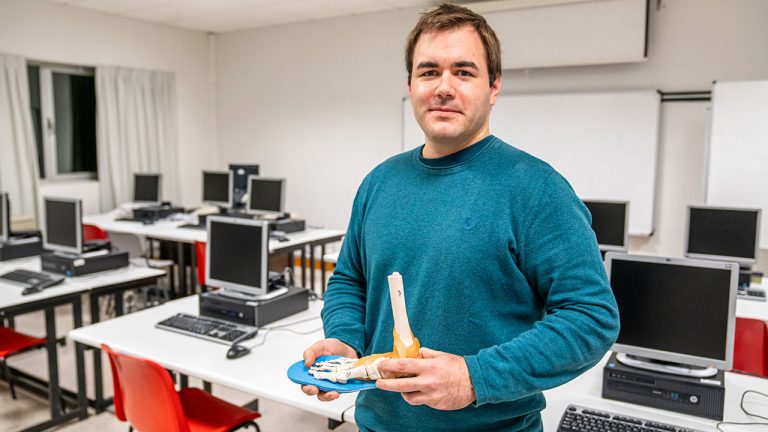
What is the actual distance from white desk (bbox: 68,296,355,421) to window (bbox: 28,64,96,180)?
14.4ft

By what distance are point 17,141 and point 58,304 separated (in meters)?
3.36

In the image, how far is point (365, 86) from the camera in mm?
6695

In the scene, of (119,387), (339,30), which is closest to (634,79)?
(339,30)

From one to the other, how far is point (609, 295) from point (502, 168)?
1.00ft

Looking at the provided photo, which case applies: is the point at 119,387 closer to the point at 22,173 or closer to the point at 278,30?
the point at 22,173

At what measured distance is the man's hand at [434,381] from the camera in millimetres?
935

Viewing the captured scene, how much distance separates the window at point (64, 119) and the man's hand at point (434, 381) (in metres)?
6.49

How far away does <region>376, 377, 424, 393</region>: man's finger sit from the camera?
3.06ft

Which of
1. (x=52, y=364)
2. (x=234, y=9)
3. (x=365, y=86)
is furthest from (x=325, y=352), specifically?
(x=234, y=9)

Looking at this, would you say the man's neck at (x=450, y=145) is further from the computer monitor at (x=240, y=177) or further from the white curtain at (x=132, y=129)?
the white curtain at (x=132, y=129)

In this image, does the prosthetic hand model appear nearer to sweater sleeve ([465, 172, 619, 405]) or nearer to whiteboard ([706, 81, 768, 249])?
sweater sleeve ([465, 172, 619, 405])

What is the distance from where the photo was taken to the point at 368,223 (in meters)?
1.26

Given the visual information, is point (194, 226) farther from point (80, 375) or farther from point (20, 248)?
point (80, 375)

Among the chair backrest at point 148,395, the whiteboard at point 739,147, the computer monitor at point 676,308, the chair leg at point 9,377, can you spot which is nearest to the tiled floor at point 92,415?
the chair leg at point 9,377
